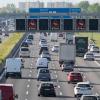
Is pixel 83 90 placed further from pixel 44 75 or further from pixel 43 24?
pixel 43 24

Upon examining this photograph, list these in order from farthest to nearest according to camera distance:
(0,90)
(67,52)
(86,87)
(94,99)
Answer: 1. (67,52)
2. (86,87)
3. (94,99)
4. (0,90)

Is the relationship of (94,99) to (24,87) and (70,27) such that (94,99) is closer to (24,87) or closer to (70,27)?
(24,87)

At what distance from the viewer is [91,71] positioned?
248 feet

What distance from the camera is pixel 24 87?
181 feet

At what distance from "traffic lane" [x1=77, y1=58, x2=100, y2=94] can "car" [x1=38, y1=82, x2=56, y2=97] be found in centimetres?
479

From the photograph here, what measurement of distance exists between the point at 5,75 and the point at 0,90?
3410 cm

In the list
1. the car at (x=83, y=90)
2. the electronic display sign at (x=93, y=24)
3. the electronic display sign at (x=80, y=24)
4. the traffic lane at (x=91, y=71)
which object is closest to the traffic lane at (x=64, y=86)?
the car at (x=83, y=90)

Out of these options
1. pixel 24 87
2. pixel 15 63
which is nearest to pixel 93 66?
pixel 15 63

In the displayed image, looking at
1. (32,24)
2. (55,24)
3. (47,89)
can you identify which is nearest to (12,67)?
(32,24)

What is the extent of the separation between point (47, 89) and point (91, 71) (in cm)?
2853

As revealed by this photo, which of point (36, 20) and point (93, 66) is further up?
point (36, 20)

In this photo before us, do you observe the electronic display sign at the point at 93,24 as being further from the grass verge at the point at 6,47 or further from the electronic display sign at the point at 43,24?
the grass verge at the point at 6,47

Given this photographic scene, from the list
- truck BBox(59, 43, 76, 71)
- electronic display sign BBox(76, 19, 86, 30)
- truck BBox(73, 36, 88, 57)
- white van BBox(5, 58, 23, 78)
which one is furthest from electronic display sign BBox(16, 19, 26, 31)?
truck BBox(73, 36, 88, 57)

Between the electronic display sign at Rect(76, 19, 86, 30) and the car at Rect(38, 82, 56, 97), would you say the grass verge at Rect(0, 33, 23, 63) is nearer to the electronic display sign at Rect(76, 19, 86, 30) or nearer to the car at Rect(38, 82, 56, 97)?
the electronic display sign at Rect(76, 19, 86, 30)
